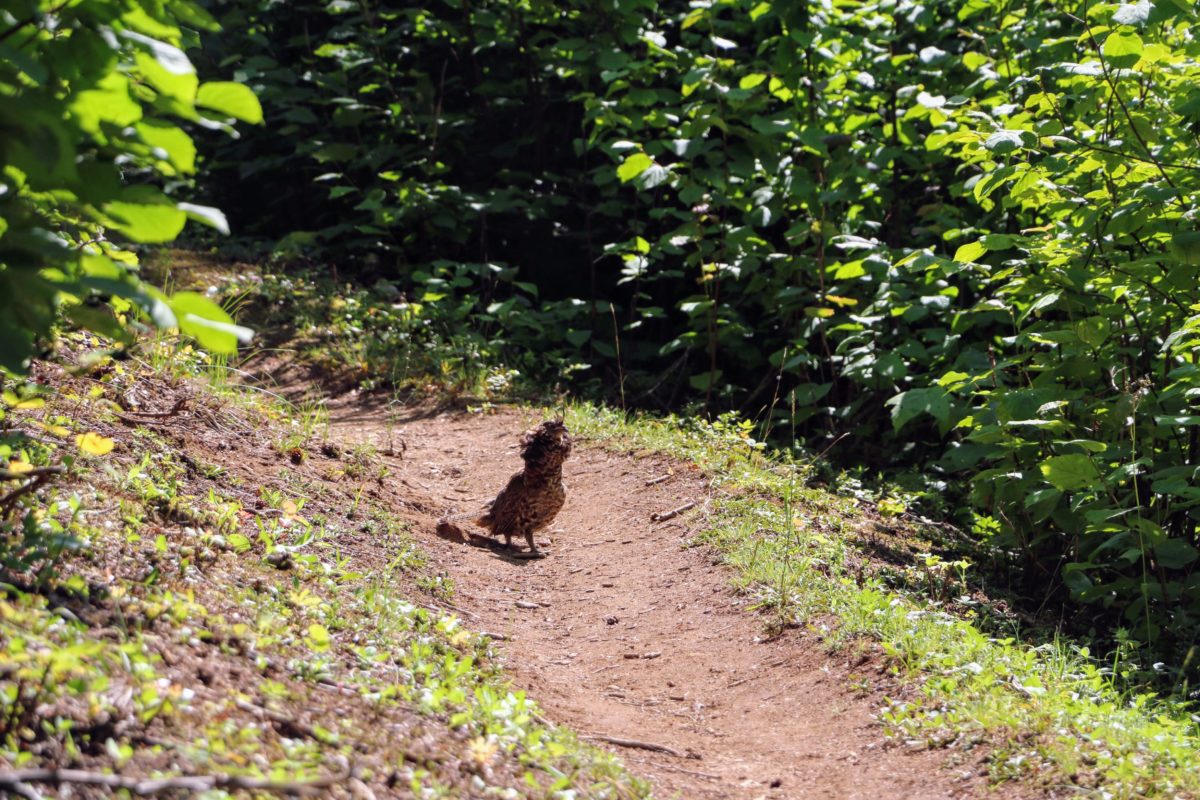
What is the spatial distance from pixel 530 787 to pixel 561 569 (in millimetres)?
2854

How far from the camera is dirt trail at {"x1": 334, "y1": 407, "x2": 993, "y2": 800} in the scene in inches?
146

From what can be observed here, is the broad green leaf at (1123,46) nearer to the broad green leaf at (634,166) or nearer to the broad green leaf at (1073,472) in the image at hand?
the broad green leaf at (1073,472)

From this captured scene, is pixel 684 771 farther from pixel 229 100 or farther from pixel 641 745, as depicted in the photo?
pixel 229 100

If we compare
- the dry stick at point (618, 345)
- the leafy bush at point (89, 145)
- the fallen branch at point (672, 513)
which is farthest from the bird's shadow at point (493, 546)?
the leafy bush at point (89, 145)

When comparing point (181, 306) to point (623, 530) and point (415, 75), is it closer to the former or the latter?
point (623, 530)

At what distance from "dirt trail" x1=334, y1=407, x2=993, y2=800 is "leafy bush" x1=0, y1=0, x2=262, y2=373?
2104 millimetres

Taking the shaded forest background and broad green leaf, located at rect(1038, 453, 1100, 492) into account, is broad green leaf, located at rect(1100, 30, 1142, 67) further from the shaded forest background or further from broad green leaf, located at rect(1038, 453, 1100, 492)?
broad green leaf, located at rect(1038, 453, 1100, 492)

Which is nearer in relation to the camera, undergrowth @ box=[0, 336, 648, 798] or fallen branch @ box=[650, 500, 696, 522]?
undergrowth @ box=[0, 336, 648, 798]

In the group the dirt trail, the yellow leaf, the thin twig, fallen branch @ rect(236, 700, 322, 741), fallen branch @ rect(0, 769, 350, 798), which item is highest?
the thin twig

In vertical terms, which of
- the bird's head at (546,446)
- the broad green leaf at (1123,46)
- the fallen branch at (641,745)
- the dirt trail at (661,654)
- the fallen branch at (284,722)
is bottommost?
the dirt trail at (661,654)

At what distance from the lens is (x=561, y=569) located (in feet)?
19.1

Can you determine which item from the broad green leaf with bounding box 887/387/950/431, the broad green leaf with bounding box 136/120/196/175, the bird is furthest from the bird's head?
the broad green leaf with bounding box 136/120/196/175

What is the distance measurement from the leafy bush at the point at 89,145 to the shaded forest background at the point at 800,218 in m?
0.02

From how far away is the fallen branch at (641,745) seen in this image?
3674 mm
